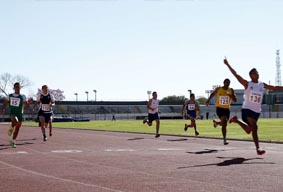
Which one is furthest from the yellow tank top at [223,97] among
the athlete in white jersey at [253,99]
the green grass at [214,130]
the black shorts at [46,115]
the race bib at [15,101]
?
the black shorts at [46,115]

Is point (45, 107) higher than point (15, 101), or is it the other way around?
point (15, 101)

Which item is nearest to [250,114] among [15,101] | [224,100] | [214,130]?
[224,100]

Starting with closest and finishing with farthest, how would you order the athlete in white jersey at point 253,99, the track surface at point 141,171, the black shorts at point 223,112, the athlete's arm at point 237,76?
the track surface at point 141,171 → the athlete's arm at point 237,76 → the athlete in white jersey at point 253,99 → the black shorts at point 223,112

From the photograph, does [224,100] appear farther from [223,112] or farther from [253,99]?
[253,99]

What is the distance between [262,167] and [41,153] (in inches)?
245

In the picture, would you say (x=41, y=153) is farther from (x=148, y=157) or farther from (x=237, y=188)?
(x=237, y=188)

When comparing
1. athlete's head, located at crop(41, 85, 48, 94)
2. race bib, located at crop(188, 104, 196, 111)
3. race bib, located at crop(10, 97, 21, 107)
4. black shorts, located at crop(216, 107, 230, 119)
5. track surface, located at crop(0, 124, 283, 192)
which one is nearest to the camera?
track surface, located at crop(0, 124, 283, 192)

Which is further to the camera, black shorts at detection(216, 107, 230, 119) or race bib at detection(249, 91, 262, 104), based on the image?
black shorts at detection(216, 107, 230, 119)

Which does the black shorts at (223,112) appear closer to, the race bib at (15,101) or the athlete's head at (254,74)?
the athlete's head at (254,74)

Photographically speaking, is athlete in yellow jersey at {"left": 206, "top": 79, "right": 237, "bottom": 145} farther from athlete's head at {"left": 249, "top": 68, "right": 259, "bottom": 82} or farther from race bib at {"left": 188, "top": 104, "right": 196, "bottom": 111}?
race bib at {"left": 188, "top": 104, "right": 196, "bottom": 111}

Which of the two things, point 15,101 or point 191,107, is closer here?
point 15,101

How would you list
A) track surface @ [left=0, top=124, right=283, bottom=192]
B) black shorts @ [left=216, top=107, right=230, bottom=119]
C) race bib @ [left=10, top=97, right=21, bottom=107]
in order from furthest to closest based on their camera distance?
black shorts @ [left=216, top=107, right=230, bottom=119] → race bib @ [left=10, top=97, right=21, bottom=107] → track surface @ [left=0, top=124, right=283, bottom=192]

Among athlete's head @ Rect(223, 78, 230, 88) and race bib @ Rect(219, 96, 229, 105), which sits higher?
athlete's head @ Rect(223, 78, 230, 88)

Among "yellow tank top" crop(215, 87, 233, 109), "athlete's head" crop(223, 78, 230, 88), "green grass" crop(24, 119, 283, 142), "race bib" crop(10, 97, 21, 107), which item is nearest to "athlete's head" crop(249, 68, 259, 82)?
"athlete's head" crop(223, 78, 230, 88)
